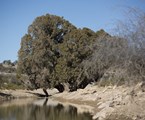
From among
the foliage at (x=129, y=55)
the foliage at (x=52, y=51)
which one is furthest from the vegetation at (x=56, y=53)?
the foliage at (x=129, y=55)

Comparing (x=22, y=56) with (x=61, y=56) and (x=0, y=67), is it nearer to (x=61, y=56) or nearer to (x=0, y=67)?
(x=61, y=56)

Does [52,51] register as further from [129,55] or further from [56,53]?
[129,55]

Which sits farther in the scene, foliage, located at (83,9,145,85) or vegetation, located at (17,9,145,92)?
vegetation, located at (17,9,145,92)

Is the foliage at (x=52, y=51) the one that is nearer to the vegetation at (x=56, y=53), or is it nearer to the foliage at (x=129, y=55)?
the vegetation at (x=56, y=53)

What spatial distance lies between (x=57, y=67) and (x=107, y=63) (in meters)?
31.3

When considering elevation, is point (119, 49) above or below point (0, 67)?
below

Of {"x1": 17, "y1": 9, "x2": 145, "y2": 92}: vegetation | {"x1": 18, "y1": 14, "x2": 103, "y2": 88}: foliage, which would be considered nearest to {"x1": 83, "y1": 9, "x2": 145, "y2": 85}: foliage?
{"x1": 17, "y1": 9, "x2": 145, "y2": 92}: vegetation

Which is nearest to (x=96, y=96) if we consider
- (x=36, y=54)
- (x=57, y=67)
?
(x=57, y=67)

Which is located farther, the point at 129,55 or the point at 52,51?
the point at 52,51

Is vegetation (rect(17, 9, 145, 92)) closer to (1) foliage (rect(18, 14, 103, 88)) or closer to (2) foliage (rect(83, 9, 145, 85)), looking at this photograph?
(1) foliage (rect(18, 14, 103, 88))

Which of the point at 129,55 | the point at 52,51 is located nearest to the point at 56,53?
the point at 52,51

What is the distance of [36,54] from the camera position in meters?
52.0

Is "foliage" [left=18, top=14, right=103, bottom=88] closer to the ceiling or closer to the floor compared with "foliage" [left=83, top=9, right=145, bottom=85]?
closer to the ceiling

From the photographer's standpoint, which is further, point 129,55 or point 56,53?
point 56,53
